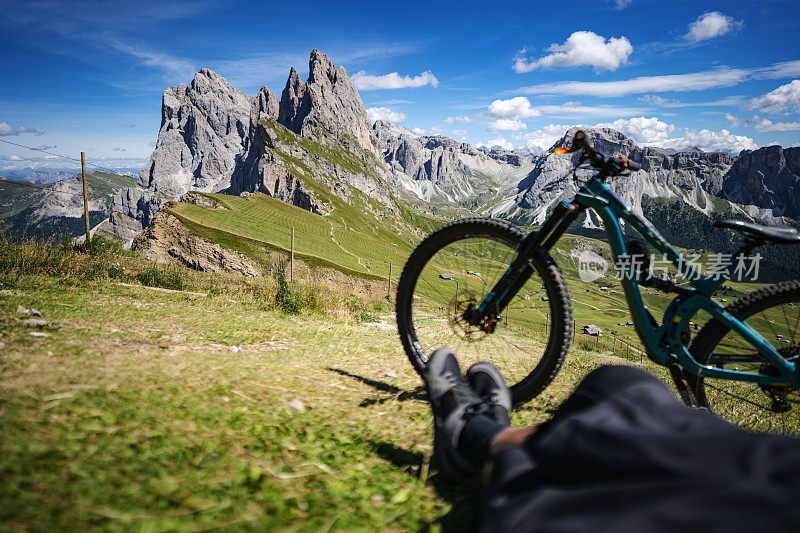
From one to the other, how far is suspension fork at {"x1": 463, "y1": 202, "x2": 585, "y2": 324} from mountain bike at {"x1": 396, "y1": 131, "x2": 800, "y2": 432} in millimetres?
11

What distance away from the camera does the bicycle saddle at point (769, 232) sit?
3115 millimetres

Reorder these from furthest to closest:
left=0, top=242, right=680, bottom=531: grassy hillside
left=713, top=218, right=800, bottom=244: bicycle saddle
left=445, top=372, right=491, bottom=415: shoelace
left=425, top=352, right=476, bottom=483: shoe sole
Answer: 1. left=713, top=218, right=800, bottom=244: bicycle saddle
2. left=445, top=372, right=491, bottom=415: shoelace
3. left=425, top=352, right=476, bottom=483: shoe sole
4. left=0, top=242, right=680, bottom=531: grassy hillside

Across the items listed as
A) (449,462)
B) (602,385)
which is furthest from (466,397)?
(602,385)

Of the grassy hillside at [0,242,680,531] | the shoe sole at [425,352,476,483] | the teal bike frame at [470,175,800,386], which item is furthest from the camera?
the teal bike frame at [470,175,800,386]

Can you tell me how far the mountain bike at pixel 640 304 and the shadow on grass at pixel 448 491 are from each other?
1520 millimetres

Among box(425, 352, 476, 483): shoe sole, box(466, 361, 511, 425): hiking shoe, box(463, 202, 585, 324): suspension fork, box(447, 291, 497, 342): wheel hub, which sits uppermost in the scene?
box(463, 202, 585, 324): suspension fork

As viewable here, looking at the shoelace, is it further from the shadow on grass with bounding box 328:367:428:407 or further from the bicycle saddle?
the bicycle saddle

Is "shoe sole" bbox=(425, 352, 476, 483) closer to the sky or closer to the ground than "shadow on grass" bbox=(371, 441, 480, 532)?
closer to the sky

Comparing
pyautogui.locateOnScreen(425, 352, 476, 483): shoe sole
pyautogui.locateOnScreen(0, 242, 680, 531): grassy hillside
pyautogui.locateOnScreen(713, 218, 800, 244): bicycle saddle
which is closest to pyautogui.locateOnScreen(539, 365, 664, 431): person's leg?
pyautogui.locateOnScreen(425, 352, 476, 483): shoe sole

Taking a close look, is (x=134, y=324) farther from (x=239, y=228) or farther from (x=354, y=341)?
(x=239, y=228)

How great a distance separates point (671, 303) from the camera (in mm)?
3367

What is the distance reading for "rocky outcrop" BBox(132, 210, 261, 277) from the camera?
3822cm

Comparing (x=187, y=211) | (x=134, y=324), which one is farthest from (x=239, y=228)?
(x=134, y=324)

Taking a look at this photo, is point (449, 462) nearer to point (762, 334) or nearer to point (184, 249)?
point (762, 334)
